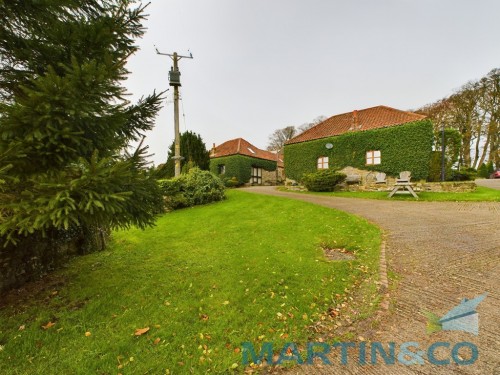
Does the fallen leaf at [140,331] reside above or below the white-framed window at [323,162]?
below

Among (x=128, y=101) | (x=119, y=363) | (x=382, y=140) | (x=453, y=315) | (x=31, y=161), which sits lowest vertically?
(x=119, y=363)

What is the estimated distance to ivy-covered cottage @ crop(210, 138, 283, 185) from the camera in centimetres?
2631

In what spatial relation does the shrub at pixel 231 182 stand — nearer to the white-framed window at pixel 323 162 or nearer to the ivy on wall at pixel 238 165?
the ivy on wall at pixel 238 165

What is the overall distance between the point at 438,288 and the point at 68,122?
4.79 m

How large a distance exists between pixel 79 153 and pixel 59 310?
2.03m

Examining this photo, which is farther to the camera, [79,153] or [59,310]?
[59,310]

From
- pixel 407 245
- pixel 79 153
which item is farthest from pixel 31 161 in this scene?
pixel 407 245

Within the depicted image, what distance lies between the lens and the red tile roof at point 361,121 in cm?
1578

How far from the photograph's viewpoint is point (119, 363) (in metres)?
2.14

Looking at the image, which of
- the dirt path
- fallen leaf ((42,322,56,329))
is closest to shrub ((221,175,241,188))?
the dirt path

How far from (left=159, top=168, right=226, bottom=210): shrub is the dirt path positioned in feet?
26.0

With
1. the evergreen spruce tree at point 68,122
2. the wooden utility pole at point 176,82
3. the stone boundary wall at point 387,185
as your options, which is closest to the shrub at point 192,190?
the wooden utility pole at point 176,82

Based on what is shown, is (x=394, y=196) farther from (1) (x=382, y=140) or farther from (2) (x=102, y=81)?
(2) (x=102, y=81)

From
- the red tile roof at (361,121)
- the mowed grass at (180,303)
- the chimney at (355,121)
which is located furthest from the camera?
the chimney at (355,121)
